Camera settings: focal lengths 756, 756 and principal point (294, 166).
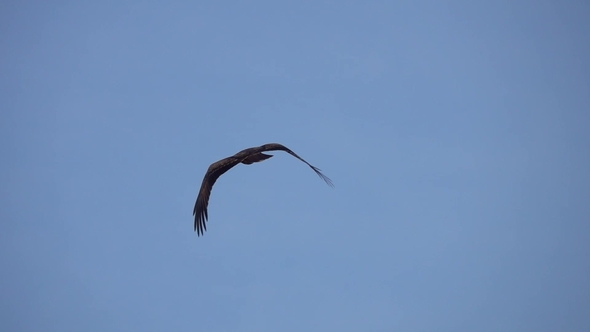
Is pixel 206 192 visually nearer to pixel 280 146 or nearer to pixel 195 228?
pixel 195 228

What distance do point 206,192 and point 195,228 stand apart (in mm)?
1556

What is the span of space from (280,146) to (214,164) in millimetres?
3450

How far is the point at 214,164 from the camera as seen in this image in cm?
3116

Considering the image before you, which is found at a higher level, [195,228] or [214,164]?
[214,164]

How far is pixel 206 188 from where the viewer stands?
3122 centimetres

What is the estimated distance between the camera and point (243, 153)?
30.5 meters

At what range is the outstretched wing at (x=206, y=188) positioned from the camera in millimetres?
30953

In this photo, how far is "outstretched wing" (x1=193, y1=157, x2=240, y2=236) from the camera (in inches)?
1219

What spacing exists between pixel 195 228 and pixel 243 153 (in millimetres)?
3662

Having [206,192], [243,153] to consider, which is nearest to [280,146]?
[243,153]

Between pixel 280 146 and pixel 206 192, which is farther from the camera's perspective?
pixel 206 192

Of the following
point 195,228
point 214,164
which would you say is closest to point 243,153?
point 214,164

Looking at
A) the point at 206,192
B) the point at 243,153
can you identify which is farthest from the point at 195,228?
the point at 243,153

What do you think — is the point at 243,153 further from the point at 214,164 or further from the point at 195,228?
the point at 195,228
